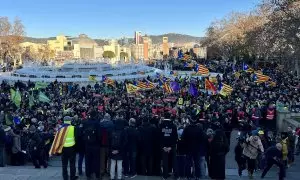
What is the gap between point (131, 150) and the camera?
10648 mm

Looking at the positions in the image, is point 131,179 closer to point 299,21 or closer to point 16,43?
point 299,21

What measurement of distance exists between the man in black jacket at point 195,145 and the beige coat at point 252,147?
1338 millimetres

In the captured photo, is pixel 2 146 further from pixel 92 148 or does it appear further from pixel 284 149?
pixel 284 149

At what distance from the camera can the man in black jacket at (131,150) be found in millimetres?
10508

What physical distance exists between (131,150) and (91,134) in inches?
46.8

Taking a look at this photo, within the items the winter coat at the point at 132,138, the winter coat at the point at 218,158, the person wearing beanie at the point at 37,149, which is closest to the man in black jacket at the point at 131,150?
the winter coat at the point at 132,138

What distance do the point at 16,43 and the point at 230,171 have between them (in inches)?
3062

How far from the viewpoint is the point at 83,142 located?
10.6 m

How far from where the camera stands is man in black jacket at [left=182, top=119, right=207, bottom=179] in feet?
34.2

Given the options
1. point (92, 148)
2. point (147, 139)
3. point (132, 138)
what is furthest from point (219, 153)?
point (92, 148)

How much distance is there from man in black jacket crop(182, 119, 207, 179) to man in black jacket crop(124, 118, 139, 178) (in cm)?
127

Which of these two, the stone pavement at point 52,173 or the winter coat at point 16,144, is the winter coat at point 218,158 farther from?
the winter coat at point 16,144

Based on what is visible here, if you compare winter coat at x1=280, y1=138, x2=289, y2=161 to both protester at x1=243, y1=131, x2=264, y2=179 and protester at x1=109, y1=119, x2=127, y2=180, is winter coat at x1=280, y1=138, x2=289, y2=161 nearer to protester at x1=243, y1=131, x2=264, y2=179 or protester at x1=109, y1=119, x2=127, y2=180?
protester at x1=243, y1=131, x2=264, y2=179

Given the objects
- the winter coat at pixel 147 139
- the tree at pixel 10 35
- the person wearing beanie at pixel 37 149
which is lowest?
the person wearing beanie at pixel 37 149
